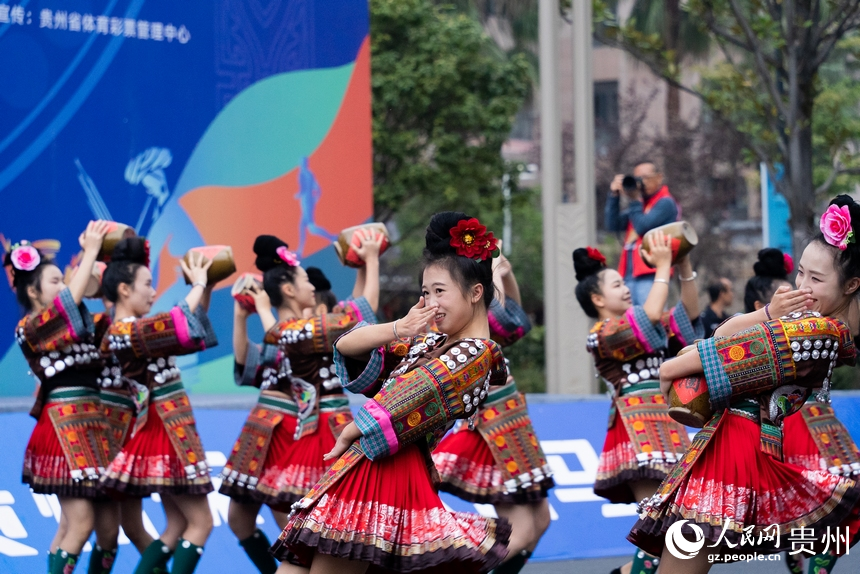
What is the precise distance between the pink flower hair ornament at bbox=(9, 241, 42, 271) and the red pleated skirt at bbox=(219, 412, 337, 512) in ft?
4.46

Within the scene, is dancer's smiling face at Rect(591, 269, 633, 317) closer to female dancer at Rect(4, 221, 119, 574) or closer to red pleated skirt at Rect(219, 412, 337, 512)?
red pleated skirt at Rect(219, 412, 337, 512)

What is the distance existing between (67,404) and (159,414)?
0.43m

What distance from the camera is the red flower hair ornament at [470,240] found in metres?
3.39

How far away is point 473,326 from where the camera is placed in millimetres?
3467

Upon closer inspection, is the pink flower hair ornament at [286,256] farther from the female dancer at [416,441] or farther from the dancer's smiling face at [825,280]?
the dancer's smiling face at [825,280]

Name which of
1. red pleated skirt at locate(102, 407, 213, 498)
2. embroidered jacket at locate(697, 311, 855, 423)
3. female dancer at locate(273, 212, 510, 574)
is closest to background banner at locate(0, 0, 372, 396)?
red pleated skirt at locate(102, 407, 213, 498)

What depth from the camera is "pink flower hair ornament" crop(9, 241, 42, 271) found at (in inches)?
207

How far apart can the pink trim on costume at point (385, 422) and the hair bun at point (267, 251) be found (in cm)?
229

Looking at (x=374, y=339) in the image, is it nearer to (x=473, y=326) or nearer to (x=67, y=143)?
(x=473, y=326)

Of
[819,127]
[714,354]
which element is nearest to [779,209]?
[819,127]

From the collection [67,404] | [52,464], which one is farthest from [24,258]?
[52,464]

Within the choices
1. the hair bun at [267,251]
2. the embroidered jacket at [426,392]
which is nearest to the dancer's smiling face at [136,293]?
the hair bun at [267,251]

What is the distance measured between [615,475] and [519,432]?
0.48 metres

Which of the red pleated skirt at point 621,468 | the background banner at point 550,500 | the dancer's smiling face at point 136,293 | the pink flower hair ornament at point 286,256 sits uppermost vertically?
the pink flower hair ornament at point 286,256
